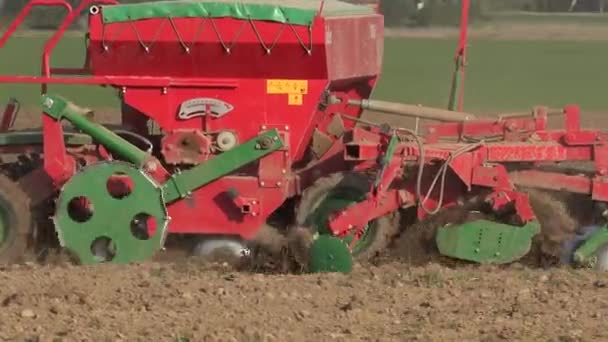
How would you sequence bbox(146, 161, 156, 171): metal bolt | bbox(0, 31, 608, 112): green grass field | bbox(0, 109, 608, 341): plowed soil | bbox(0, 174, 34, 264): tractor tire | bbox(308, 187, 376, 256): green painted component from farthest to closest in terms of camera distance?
1. bbox(0, 31, 608, 112): green grass field
2. bbox(0, 174, 34, 264): tractor tire
3. bbox(308, 187, 376, 256): green painted component
4. bbox(146, 161, 156, 171): metal bolt
5. bbox(0, 109, 608, 341): plowed soil

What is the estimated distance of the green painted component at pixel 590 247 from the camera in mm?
8789

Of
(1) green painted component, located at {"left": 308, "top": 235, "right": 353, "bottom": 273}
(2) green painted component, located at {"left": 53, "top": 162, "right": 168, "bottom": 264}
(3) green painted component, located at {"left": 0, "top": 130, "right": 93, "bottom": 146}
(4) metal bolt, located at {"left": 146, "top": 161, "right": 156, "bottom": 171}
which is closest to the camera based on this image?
(1) green painted component, located at {"left": 308, "top": 235, "right": 353, "bottom": 273}

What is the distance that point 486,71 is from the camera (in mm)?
30453

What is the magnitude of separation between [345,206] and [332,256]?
718mm

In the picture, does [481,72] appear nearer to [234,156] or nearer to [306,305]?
[234,156]

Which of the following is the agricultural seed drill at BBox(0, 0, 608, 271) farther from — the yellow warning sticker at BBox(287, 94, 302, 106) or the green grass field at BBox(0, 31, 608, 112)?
the green grass field at BBox(0, 31, 608, 112)

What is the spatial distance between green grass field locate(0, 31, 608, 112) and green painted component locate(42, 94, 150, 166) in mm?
10794

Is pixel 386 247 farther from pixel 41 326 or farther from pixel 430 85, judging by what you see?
pixel 430 85

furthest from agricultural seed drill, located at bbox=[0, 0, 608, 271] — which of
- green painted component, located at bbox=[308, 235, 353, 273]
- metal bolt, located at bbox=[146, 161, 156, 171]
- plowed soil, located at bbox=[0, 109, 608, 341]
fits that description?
plowed soil, located at bbox=[0, 109, 608, 341]

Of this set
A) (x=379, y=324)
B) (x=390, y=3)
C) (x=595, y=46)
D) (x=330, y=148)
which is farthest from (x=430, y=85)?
(x=379, y=324)

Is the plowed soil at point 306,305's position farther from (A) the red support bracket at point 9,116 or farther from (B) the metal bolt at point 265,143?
(A) the red support bracket at point 9,116

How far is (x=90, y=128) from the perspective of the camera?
30.2 ft

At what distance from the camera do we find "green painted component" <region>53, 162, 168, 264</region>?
9.04 metres

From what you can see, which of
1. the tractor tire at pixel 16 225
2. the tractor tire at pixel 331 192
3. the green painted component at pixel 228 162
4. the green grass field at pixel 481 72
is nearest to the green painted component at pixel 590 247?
the tractor tire at pixel 331 192
